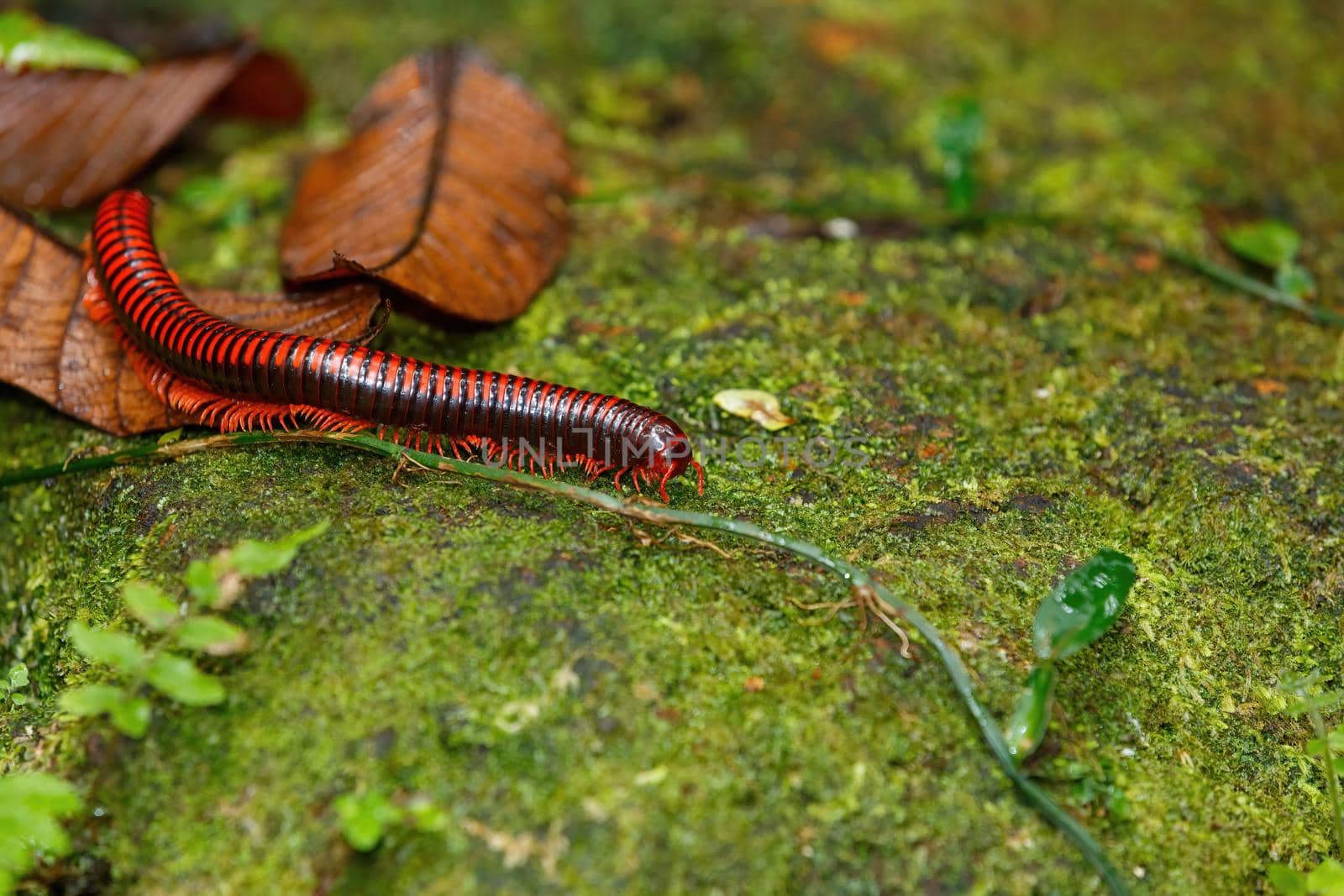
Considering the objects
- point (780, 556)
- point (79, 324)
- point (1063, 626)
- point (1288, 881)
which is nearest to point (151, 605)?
point (780, 556)

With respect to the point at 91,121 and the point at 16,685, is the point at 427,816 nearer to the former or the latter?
the point at 16,685

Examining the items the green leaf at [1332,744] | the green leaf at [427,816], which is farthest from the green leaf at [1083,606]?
the green leaf at [427,816]

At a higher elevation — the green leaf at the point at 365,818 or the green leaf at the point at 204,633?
the green leaf at the point at 204,633

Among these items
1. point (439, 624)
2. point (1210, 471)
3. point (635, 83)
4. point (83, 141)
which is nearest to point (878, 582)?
point (439, 624)

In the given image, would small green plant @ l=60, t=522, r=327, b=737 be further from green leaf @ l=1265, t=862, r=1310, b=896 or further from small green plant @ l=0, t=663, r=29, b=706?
green leaf @ l=1265, t=862, r=1310, b=896

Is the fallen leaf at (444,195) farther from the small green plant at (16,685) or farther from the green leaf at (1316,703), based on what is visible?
the green leaf at (1316,703)

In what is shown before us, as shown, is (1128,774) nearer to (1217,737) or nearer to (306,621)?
(1217,737)
